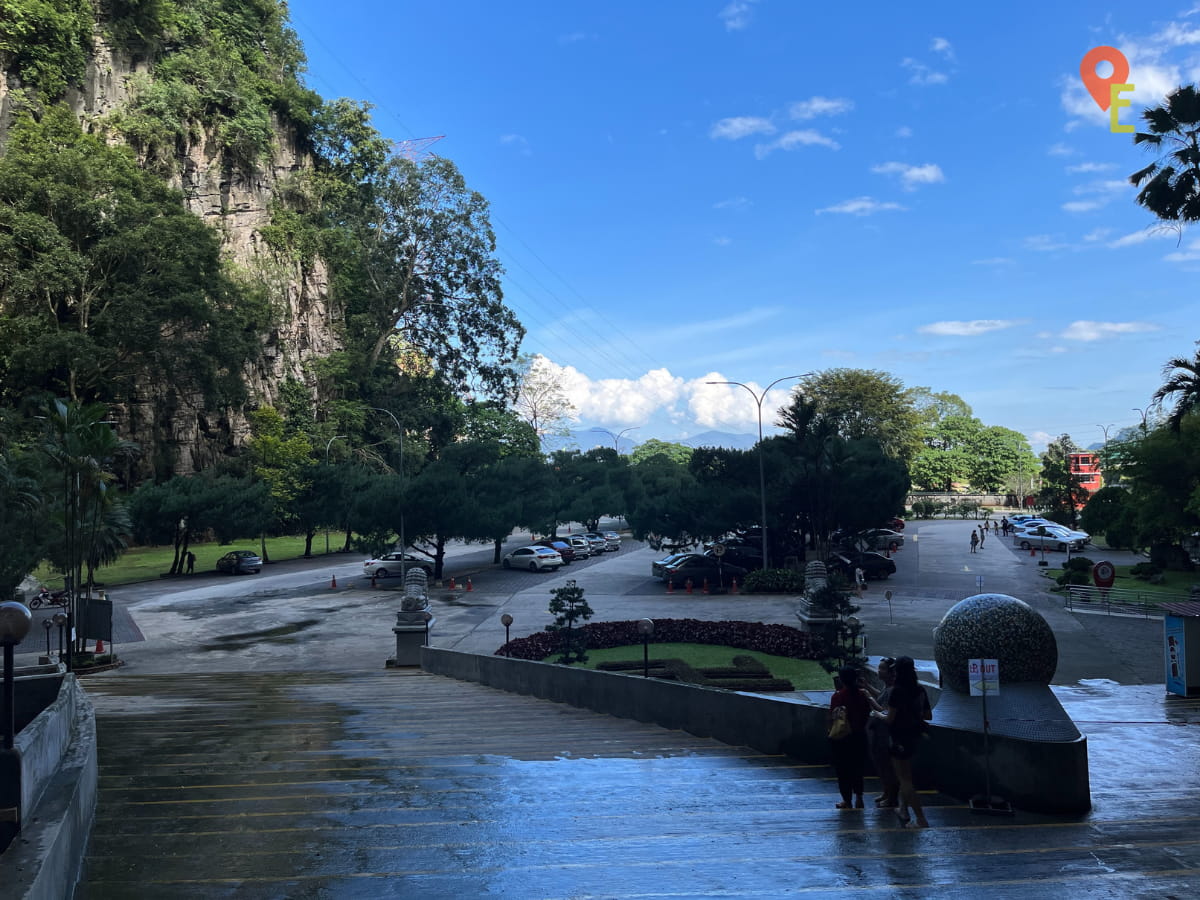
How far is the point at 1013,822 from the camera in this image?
6.91m

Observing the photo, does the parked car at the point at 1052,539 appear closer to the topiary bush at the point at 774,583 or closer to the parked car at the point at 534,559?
the topiary bush at the point at 774,583

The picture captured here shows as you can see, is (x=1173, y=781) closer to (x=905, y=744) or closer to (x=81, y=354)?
(x=905, y=744)

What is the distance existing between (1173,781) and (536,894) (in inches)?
253

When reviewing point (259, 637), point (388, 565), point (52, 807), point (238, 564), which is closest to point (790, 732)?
point (52, 807)

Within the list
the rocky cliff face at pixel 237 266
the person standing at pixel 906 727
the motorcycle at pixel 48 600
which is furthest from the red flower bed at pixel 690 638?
the rocky cliff face at pixel 237 266

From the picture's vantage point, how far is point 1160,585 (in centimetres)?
3438

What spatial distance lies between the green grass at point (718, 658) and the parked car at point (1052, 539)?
116 ft

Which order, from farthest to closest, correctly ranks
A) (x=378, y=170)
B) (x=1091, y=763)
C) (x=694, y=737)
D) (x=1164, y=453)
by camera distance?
(x=378, y=170)
(x=1164, y=453)
(x=694, y=737)
(x=1091, y=763)

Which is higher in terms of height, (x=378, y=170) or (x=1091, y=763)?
(x=378, y=170)

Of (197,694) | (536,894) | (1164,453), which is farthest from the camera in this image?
(1164,453)

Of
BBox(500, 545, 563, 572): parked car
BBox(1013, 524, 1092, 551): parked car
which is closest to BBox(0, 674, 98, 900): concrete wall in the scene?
BBox(500, 545, 563, 572): parked car

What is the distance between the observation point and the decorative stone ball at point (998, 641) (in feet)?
26.1

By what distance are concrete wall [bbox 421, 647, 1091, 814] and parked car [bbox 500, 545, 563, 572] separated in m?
27.8

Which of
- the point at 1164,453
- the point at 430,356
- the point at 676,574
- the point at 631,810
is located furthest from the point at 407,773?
the point at 430,356
